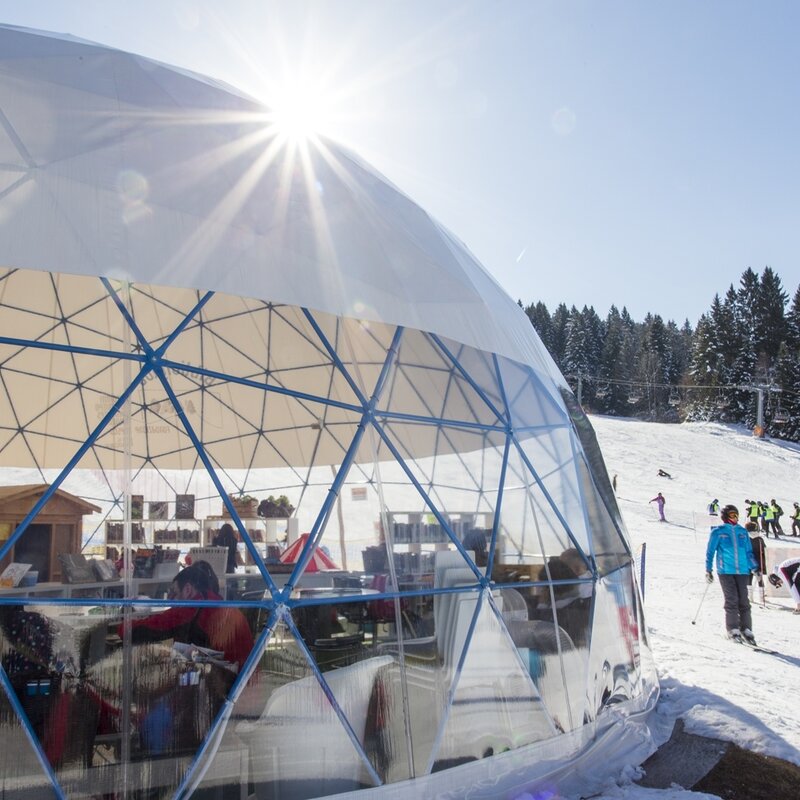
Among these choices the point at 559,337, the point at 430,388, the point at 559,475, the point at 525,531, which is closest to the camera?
the point at 430,388

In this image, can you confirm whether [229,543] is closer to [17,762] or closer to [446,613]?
[446,613]

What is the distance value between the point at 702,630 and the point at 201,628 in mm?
11801

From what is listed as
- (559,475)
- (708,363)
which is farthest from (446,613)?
(708,363)

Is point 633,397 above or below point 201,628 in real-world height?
above

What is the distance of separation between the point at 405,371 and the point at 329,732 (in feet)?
9.93

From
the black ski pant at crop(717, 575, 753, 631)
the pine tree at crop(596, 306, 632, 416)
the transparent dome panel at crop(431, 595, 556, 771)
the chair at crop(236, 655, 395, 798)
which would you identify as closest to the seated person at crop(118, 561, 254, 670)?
the chair at crop(236, 655, 395, 798)

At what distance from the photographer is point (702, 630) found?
567 inches

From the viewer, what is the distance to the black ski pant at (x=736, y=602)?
1305 centimetres

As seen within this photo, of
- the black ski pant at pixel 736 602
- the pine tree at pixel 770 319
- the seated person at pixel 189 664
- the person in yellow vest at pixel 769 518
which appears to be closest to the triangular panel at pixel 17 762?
the seated person at pixel 189 664

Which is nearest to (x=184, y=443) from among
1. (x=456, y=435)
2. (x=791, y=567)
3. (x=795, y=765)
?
(x=456, y=435)

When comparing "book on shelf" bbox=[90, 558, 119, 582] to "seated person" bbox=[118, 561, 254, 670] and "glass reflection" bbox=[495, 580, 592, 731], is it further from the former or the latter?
"glass reflection" bbox=[495, 580, 592, 731]

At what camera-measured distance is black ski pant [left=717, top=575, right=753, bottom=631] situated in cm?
1305

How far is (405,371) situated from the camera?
6812mm

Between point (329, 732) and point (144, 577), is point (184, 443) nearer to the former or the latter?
point (144, 577)
